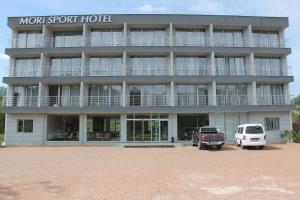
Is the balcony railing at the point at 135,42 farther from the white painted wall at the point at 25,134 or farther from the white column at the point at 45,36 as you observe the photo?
the white painted wall at the point at 25,134

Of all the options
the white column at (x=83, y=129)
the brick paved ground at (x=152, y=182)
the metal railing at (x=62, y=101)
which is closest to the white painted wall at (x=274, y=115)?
the white column at (x=83, y=129)

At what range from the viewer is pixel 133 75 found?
28906 millimetres

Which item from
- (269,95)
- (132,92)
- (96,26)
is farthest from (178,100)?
(96,26)

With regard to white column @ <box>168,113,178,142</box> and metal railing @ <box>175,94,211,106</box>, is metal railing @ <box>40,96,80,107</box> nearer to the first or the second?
white column @ <box>168,113,178,142</box>

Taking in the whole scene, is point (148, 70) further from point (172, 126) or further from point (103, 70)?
point (172, 126)

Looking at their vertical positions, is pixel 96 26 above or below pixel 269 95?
above

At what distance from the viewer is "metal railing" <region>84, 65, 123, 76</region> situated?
1168 inches

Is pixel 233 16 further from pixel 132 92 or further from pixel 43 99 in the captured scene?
pixel 43 99

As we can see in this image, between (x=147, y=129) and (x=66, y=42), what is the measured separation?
40.8 ft

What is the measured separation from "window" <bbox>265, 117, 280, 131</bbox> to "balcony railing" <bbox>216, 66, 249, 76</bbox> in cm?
531

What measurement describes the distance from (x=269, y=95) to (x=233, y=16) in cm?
897

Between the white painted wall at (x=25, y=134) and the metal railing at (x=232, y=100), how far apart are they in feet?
57.8

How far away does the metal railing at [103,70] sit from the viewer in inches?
1168

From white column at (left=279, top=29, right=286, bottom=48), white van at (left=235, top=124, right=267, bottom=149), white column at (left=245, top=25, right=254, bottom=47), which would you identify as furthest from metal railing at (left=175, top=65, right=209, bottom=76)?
white van at (left=235, top=124, right=267, bottom=149)
